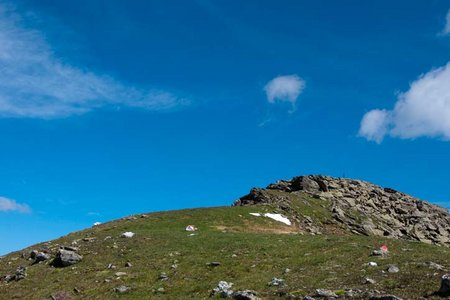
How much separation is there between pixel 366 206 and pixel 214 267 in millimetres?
54979

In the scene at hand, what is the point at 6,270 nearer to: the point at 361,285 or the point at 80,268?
the point at 80,268

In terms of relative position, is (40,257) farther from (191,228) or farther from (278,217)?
(278,217)

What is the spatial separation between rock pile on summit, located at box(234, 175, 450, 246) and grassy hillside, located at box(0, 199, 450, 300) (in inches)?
937

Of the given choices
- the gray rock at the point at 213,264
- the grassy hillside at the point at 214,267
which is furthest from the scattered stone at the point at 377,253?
the gray rock at the point at 213,264

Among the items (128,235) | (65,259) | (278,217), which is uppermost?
(278,217)

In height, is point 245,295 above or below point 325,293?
above

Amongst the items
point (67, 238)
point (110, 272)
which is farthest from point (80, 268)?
point (67, 238)

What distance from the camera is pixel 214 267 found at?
32938 mm

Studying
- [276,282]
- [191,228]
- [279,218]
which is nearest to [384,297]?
[276,282]

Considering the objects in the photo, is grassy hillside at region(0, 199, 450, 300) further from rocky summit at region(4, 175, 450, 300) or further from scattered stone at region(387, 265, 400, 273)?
scattered stone at region(387, 265, 400, 273)

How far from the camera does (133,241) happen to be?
44.3m

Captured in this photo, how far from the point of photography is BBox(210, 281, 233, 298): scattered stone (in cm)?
2561

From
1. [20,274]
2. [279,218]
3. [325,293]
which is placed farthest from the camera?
[279,218]

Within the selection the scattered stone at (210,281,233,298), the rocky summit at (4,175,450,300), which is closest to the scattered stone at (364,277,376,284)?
the rocky summit at (4,175,450,300)
